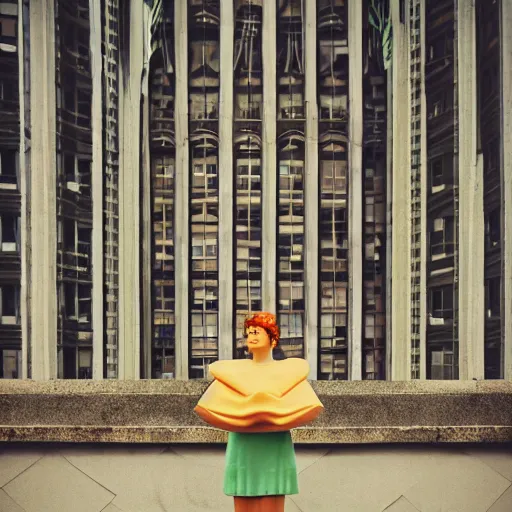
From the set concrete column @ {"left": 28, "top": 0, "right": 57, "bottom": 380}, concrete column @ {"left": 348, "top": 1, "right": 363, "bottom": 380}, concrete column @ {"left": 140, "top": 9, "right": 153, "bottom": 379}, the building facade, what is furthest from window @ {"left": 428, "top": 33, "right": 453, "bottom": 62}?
concrete column @ {"left": 28, "top": 0, "right": 57, "bottom": 380}

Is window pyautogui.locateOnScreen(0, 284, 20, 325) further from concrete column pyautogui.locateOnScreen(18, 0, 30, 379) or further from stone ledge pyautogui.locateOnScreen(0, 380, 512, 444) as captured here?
stone ledge pyautogui.locateOnScreen(0, 380, 512, 444)

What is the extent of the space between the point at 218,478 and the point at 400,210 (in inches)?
96.9

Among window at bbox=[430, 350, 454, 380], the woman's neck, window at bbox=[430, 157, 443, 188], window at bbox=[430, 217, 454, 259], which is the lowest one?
window at bbox=[430, 350, 454, 380]

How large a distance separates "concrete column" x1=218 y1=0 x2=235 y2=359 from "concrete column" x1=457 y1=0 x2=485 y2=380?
5.78 ft

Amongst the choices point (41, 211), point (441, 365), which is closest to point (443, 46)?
point (441, 365)

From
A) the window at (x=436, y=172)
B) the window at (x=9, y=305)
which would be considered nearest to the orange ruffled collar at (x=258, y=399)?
the window at (x=9, y=305)

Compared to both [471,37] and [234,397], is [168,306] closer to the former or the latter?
[234,397]

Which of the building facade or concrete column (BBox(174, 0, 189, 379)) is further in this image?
concrete column (BBox(174, 0, 189, 379))

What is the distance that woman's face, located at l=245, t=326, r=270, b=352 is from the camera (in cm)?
564

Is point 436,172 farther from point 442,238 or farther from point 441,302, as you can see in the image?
point 441,302

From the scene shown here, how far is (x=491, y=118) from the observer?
26.5 ft

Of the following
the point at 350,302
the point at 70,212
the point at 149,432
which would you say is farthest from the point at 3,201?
the point at 350,302

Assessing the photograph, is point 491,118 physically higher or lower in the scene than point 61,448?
higher

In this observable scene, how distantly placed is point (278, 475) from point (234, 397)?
495mm
